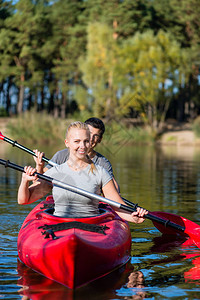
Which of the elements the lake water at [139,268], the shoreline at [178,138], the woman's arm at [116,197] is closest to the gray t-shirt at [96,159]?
the woman's arm at [116,197]

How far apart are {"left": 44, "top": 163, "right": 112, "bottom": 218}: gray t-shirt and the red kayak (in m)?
0.12

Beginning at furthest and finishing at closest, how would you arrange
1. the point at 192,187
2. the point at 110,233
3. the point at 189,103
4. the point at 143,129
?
the point at 189,103 < the point at 143,129 < the point at 192,187 < the point at 110,233

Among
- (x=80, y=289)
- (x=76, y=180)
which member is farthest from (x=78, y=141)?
(x=80, y=289)

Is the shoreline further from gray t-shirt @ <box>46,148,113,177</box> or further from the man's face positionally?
the man's face

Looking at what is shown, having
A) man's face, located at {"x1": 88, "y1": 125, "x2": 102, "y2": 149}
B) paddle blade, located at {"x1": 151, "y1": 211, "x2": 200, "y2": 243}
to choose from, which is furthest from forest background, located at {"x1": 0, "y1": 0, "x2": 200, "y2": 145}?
man's face, located at {"x1": 88, "y1": 125, "x2": 102, "y2": 149}

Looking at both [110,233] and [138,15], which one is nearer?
[110,233]

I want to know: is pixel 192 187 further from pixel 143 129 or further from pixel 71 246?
pixel 143 129

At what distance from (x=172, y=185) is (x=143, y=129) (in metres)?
21.6

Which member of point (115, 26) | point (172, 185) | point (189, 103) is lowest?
point (172, 185)

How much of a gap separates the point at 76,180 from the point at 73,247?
33.3 inches

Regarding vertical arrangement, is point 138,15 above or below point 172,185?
above

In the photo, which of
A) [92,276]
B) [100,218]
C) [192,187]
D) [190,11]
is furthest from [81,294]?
[190,11]

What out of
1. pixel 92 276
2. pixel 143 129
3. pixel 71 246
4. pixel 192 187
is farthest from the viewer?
pixel 143 129

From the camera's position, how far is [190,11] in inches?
1641
